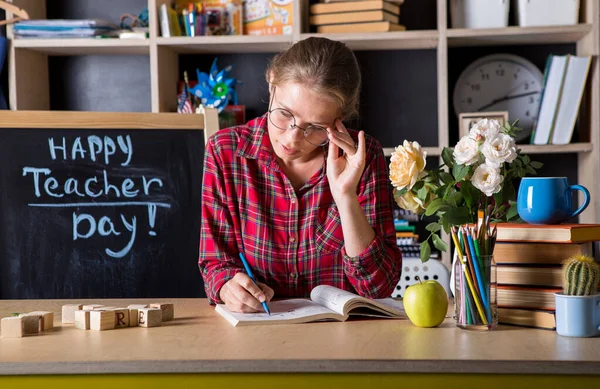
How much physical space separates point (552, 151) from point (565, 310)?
174cm

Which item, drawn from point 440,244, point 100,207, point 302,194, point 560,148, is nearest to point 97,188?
point 100,207

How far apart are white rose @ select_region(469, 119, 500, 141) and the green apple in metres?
0.28

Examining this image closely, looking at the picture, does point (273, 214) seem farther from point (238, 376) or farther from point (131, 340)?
point (238, 376)

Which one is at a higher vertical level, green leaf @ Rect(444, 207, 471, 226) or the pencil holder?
green leaf @ Rect(444, 207, 471, 226)

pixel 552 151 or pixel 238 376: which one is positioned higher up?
pixel 552 151

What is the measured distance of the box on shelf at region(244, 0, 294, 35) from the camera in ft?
9.30

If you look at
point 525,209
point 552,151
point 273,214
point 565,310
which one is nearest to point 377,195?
Result: point 273,214

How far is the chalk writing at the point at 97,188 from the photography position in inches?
78.3

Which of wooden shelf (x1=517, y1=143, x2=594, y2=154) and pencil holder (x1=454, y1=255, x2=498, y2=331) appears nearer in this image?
pencil holder (x1=454, y1=255, x2=498, y2=331)

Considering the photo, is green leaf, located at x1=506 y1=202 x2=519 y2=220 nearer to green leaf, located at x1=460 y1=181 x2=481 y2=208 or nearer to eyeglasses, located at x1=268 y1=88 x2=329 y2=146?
green leaf, located at x1=460 y1=181 x2=481 y2=208

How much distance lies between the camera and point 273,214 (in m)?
1.67

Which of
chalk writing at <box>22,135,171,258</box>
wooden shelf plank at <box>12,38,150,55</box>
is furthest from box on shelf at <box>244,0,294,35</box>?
chalk writing at <box>22,135,171,258</box>

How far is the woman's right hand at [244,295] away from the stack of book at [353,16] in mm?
1600

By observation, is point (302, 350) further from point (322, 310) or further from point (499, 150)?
point (499, 150)
